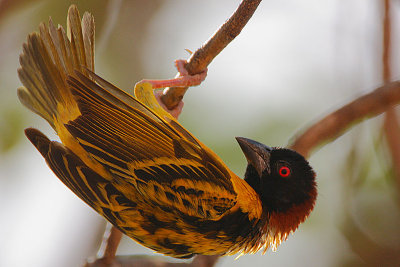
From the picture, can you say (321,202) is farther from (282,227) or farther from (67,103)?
(67,103)

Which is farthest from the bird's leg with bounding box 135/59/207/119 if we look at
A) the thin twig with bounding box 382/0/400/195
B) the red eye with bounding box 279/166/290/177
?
the thin twig with bounding box 382/0/400/195

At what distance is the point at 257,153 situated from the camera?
3.59 meters

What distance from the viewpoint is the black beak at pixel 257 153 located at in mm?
3568

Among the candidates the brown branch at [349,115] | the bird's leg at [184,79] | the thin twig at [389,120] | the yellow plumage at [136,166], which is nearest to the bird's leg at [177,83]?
the bird's leg at [184,79]

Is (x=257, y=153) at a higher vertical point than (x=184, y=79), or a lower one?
lower

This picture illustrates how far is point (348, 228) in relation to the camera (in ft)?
17.6

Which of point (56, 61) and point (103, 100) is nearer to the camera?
point (103, 100)

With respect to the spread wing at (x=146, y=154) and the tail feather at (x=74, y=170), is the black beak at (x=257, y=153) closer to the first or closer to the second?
the spread wing at (x=146, y=154)

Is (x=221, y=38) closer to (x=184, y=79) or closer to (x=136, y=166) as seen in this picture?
(x=184, y=79)

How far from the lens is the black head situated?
3512 millimetres

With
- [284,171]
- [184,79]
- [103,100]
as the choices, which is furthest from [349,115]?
[103,100]

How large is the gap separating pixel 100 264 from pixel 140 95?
103 centimetres

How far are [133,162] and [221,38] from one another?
0.81m

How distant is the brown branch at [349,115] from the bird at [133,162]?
0.56m
